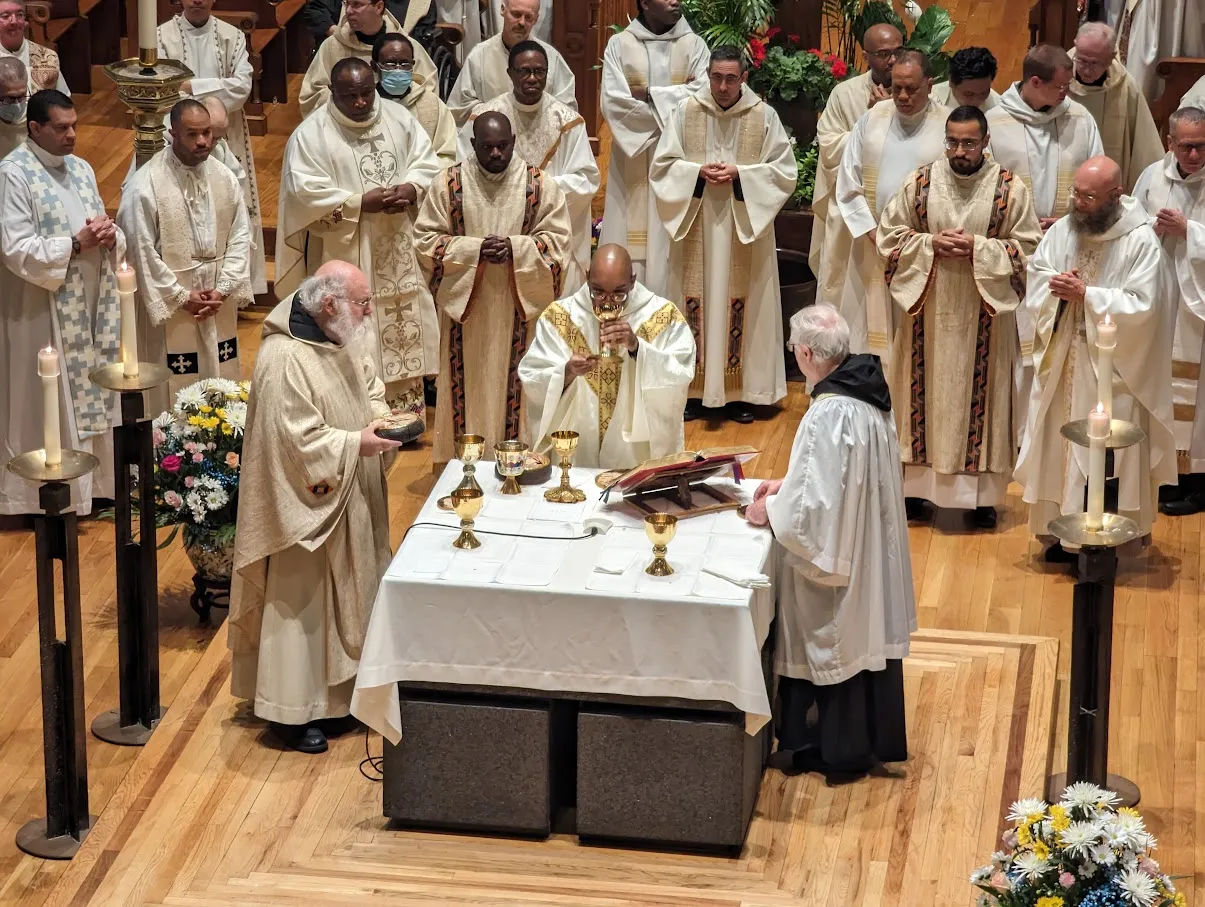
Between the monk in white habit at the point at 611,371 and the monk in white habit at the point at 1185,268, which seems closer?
the monk in white habit at the point at 611,371

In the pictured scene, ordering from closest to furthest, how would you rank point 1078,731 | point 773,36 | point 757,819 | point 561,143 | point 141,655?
point 1078,731 < point 757,819 < point 141,655 < point 561,143 < point 773,36

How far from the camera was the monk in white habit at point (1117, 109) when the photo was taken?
10.3m

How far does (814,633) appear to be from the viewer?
6840 mm

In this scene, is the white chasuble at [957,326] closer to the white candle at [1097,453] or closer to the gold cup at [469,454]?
the gold cup at [469,454]

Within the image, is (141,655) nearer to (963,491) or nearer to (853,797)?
(853,797)

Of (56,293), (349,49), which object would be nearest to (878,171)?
(349,49)

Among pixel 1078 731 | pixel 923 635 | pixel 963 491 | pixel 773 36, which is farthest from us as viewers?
pixel 773 36

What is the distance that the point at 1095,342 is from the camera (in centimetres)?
853

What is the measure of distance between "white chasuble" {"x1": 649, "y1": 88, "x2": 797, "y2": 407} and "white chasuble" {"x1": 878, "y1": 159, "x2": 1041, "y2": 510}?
992 mm

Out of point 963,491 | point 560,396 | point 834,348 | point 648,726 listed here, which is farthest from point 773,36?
point 648,726

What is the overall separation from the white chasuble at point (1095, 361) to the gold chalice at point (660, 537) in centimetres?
259

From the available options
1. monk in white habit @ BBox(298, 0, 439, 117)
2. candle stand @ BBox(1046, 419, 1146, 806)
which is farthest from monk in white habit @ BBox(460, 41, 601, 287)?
candle stand @ BBox(1046, 419, 1146, 806)

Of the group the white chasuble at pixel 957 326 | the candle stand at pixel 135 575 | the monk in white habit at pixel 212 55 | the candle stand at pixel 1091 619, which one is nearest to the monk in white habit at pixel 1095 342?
the white chasuble at pixel 957 326

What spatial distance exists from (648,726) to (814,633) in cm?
68
